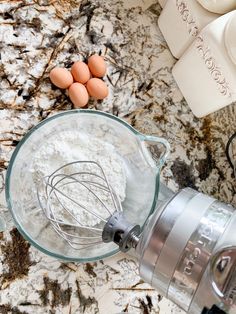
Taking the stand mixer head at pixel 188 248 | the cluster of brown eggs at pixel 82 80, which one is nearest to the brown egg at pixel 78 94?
the cluster of brown eggs at pixel 82 80

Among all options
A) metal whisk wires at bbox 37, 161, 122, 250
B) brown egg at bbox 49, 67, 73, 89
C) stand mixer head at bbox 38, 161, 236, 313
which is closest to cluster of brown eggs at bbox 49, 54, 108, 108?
brown egg at bbox 49, 67, 73, 89

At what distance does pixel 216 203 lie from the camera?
2.22ft

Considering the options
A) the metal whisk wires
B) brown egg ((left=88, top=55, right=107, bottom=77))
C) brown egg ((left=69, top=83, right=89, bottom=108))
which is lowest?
the metal whisk wires

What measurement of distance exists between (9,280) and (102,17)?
43cm

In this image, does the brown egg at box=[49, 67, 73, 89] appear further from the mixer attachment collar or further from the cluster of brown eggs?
the mixer attachment collar

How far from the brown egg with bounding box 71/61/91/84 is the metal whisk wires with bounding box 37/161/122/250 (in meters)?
0.14

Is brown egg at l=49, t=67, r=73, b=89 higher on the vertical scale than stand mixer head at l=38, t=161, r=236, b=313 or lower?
lower

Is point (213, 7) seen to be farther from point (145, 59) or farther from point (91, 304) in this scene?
point (91, 304)

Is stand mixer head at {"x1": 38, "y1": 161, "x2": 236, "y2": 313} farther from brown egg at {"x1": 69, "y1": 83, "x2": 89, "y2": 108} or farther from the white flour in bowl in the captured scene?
brown egg at {"x1": 69, "y1": 83, "x2": 89, "y2": 108}

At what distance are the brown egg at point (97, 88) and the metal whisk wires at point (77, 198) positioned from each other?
0.40 ft

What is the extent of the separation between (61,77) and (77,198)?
187 mm

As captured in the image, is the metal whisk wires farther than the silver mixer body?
Yes

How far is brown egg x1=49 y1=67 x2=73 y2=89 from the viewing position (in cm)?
90

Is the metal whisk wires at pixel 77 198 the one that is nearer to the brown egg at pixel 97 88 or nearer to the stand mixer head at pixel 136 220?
the stand mixer head at pixel 136 220
